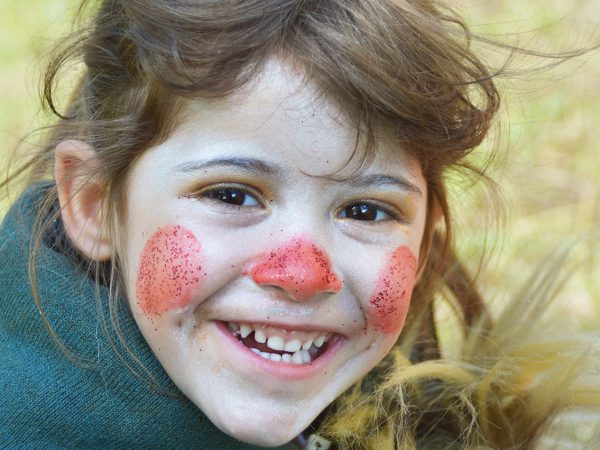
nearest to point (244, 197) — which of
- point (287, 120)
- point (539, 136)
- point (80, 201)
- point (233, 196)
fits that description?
point (233, 196)

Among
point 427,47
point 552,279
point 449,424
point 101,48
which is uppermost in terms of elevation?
point 427,47

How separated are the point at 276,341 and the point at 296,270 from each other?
175 millimetres

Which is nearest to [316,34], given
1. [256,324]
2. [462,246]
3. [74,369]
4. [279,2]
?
[279,2]

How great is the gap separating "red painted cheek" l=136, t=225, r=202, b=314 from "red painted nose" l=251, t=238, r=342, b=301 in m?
0.12

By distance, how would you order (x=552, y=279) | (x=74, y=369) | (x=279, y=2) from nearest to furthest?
(x=279, y=2) → (x=74, y=369) → (x=552, y=279)

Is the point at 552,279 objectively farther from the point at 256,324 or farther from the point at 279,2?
the point at 279,2

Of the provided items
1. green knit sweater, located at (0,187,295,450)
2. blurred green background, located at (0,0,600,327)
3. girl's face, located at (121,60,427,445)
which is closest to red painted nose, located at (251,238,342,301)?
girl's face, located at (121,60,427,445)

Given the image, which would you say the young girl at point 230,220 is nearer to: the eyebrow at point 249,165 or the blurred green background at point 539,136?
the eyebrow at point 249,165

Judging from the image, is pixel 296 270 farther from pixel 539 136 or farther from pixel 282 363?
pixel 539 136

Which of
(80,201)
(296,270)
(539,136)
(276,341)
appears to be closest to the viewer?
(296,270)

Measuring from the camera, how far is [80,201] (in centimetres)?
190

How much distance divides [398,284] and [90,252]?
623mm

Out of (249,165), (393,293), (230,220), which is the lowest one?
(393,293)

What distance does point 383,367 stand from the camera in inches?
84.6
